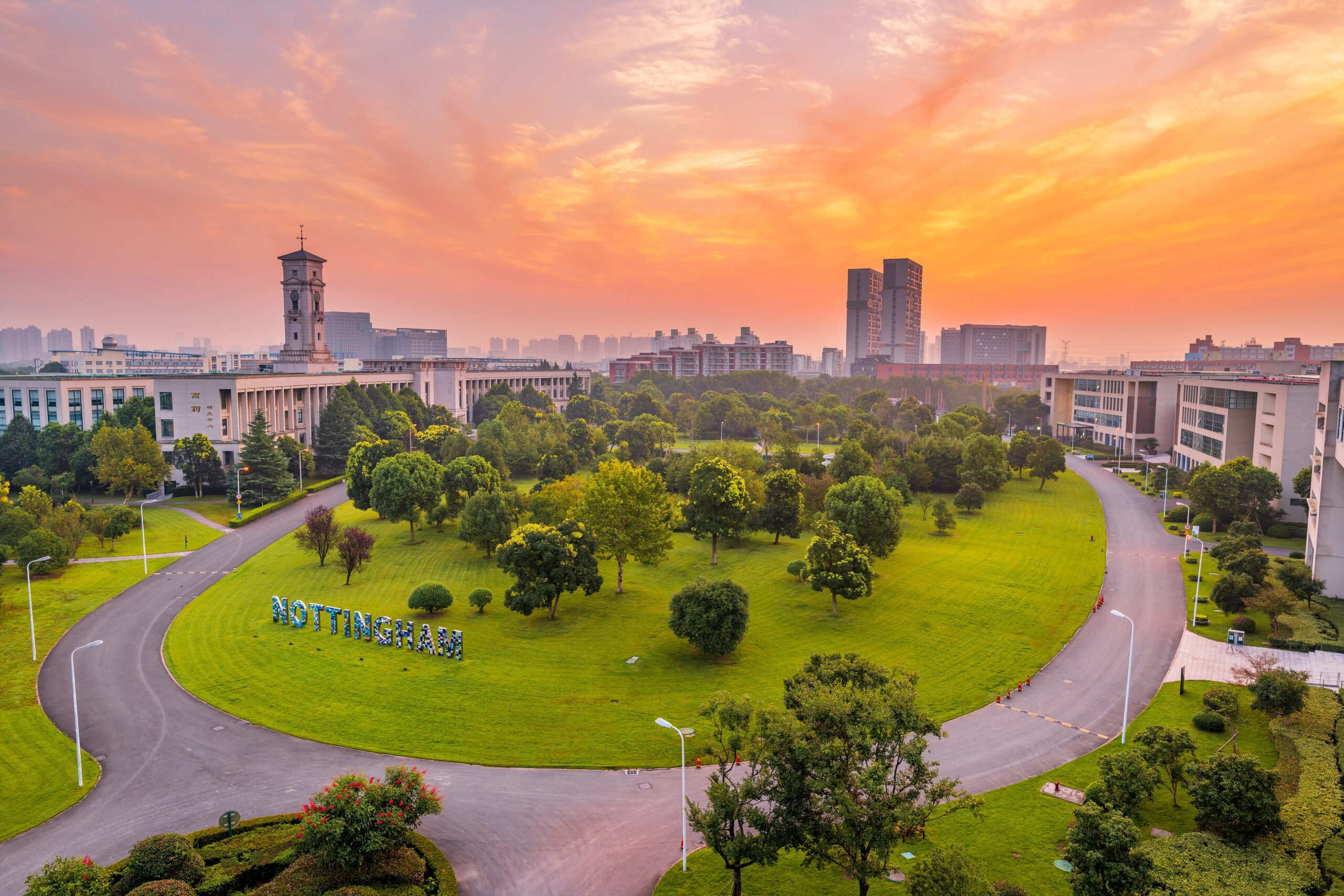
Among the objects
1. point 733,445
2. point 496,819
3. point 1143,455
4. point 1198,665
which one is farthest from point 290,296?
point 1143,455

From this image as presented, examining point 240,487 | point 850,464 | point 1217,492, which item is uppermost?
point 850,464

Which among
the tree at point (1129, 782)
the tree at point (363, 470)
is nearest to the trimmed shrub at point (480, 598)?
the tree at point (363, 470)

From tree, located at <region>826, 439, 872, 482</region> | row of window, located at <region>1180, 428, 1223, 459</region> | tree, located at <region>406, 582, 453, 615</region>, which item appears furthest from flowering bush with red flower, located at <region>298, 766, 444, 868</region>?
row of window, located at <region>1180, 428, 1223, 459</region>

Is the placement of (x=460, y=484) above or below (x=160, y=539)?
A: above

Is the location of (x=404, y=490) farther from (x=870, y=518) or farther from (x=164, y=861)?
(x=164, y=861)

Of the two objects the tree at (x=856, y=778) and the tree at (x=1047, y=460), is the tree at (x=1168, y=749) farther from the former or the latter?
the tree at (x=1047, y=460)

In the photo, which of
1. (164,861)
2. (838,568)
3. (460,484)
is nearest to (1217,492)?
(838,568)
